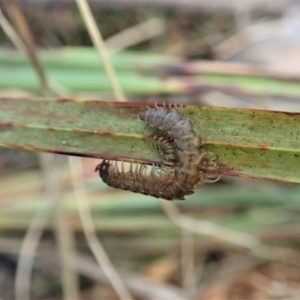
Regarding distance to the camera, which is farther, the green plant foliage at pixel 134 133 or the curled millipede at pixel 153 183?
the curled millipede at pixel 153 183

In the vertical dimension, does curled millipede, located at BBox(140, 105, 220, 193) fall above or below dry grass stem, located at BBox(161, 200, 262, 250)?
below

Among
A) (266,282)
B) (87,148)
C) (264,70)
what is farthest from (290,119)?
(266,282)

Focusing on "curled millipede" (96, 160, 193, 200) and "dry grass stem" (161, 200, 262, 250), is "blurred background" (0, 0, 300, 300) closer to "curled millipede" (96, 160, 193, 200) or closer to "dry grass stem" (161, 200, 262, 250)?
"dry grass stem" (161, 200, 262, 250)

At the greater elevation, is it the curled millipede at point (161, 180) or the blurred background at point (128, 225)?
the blurred background at point (128, 225)

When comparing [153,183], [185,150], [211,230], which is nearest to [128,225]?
[211,230]

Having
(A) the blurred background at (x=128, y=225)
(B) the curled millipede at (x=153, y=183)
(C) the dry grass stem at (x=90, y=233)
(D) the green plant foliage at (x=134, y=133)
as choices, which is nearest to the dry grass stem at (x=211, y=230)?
(A) the blurred background at (x=128, y=225)

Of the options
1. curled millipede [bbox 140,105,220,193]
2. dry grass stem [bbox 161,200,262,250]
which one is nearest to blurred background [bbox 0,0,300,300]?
dry grass stem [bbox 161,200,262,250]

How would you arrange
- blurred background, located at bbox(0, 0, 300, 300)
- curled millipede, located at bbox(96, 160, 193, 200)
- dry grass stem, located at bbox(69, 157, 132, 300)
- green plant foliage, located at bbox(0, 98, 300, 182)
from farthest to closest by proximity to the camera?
blurred background, located at bbox(0, 0, 300, 300) → dry grass stem, located at bbox(69, 157, 132, 300) → curled millipede, located at bbox(96, 160, 193, 200) → green plant foliage, located at bbox(0, 98, 300, 182)

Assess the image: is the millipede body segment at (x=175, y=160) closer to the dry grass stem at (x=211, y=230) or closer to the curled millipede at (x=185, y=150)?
the curled millipede at (x=185, y=150)
